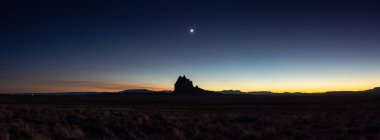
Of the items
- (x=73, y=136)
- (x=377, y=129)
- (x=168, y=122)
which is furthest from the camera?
(x=168, y=122)

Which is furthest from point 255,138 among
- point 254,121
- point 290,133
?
point 254,121

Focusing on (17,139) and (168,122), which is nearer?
(17,139)

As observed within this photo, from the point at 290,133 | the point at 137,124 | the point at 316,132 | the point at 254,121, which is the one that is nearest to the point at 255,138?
the point at 290,133

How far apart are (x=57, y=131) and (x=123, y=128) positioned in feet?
11.0

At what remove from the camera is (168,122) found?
59.2 feet

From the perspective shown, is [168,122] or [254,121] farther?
[254,121]

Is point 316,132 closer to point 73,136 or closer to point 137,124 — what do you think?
point 137,124

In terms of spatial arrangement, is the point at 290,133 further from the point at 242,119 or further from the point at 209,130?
the point at 242,119

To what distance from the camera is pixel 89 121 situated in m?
16.6

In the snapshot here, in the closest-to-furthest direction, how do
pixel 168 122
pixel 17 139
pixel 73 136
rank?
pixel 17 139 < pixel 73 136 < pixel 168 122

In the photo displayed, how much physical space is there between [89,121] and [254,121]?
10192 mm

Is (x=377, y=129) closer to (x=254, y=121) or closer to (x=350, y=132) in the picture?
(x=350, y=132)

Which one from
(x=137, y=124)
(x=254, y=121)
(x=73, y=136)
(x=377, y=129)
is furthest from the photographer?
(x=254, y=121)

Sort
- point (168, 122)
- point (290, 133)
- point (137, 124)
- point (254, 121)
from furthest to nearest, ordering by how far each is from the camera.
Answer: point (254, 121)
point (168, 122)
point (137, 124)
point (290, 133)
